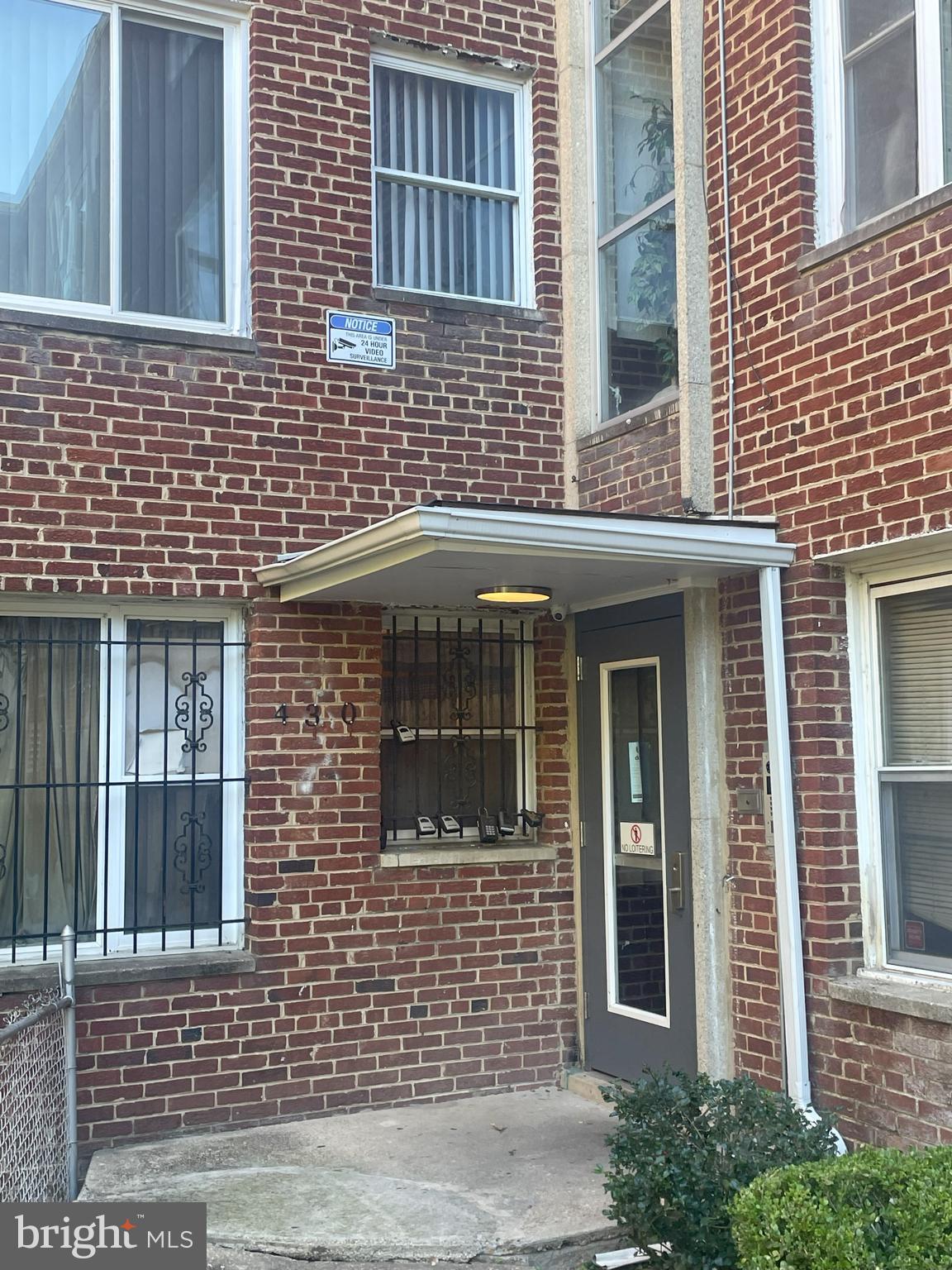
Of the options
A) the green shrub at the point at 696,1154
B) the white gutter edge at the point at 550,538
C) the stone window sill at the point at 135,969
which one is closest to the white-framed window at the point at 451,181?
the white gutter edge at the point at 550,538

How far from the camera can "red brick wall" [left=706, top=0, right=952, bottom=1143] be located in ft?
16.6

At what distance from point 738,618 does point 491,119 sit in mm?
3529

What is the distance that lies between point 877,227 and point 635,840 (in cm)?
317

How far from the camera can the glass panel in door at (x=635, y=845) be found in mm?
6461

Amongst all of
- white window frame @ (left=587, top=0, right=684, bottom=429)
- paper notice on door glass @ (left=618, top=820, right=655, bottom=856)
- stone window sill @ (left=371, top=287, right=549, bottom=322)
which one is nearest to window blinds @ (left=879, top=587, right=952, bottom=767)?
paper notice on door glass @ (left=618, top=820, right=655, bottom=856)

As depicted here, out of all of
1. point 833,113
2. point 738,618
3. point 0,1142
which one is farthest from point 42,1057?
point 833,113

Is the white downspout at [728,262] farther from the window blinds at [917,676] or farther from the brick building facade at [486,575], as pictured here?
the window blinds at [917,676]

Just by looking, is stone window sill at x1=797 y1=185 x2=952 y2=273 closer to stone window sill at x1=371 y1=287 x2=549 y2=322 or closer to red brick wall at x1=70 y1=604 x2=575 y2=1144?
stone window sill at x1=371 y1=287 x2=549 y2=322

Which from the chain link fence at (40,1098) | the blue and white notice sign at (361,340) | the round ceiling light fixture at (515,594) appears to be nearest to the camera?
the chain link fence at (40,1098)

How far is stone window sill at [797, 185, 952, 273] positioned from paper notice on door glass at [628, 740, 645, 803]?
2.49 meters

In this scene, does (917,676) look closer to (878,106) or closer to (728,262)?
(728,262)

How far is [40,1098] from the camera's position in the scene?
5230mm

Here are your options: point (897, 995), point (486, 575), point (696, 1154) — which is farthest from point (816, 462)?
point (696, 1154)

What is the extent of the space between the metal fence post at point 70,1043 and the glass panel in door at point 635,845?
2753 mm
